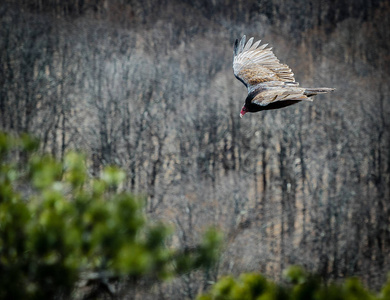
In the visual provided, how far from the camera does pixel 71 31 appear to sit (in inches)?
131

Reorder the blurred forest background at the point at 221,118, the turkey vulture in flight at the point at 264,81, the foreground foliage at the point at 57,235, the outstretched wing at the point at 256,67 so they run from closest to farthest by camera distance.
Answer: the foreground foliage at the point at 57,235 < the turkey vulture in flight at the point at 264,81 < the outstretched wing at the point at 256,67 < the blurred forest background at the point at 221,118

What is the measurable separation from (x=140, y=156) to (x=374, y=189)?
148 centimetres

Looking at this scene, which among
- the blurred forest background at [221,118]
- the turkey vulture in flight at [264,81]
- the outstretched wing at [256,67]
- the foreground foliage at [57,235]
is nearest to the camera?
the foreground foliage at [57,235]

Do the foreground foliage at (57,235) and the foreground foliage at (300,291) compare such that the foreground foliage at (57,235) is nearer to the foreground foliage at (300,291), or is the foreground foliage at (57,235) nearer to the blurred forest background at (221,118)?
the foreground foliage at (300,291)

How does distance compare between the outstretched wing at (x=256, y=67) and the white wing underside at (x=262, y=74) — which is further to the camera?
the outstretched wing at (x=256, y=67)

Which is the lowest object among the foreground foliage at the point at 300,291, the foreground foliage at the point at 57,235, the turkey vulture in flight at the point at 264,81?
the foreground foliage at the point at 300,291

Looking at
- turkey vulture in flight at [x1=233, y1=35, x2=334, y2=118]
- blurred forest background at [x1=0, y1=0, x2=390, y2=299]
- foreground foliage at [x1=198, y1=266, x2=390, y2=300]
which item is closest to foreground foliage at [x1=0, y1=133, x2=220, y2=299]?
foreground foliage at [x1=198, y1=266, x2=390, y2=300]

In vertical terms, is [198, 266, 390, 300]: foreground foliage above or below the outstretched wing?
below

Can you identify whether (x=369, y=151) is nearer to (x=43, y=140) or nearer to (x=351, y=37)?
(x=351, y=37)

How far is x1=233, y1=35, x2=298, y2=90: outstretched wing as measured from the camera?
1.75m

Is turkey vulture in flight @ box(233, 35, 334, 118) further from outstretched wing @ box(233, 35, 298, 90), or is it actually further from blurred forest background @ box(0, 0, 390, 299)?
blurred forest background @ box(0, 0, 390, 299)

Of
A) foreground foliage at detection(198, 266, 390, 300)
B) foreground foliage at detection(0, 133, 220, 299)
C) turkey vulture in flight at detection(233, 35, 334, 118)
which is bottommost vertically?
foreground foliage at detection(198, 266, 390, 300)

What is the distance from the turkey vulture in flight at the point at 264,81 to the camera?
156 centimetres

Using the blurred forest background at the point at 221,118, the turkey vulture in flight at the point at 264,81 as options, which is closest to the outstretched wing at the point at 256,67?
the turkey vulture in flight at the point at 264,81
